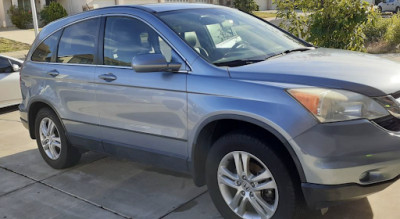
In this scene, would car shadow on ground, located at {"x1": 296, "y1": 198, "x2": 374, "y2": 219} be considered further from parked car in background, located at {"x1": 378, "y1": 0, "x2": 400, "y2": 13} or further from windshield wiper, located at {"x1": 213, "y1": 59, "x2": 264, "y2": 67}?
parked car in background, located at {"x1": 378, "y1": 0, "x2": 400, "y2": 13}

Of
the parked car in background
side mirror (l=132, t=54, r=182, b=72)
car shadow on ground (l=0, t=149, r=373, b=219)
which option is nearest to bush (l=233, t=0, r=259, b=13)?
the parked car in background

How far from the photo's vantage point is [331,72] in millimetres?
3010

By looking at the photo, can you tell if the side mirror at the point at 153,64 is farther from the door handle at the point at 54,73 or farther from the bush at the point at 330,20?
the bush at the point at 330,20

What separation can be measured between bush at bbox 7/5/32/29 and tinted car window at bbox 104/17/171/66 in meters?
23.6

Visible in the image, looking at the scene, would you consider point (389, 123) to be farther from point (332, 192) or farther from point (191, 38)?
point (191, 38)

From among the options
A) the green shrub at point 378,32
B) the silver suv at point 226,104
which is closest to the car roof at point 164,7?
the silver suv at point 226,104

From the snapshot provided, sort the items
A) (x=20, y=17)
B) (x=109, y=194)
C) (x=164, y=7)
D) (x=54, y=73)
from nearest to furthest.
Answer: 1. (x=164, y=7)
2. (x=109, y=194)
3. (x=54, y=73)
4. (x=20, y=17)

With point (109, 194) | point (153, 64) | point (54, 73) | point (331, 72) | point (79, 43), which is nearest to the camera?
point (331, 72)

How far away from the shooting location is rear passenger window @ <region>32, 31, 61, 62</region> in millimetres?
4887

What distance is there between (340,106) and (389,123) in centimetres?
36

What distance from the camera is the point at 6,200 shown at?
4270 millimetres


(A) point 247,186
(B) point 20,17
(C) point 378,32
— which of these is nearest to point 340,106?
(A) point 247,186


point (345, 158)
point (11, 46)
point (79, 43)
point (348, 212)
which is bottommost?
point (11, 46)

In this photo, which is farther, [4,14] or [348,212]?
[4,14]
